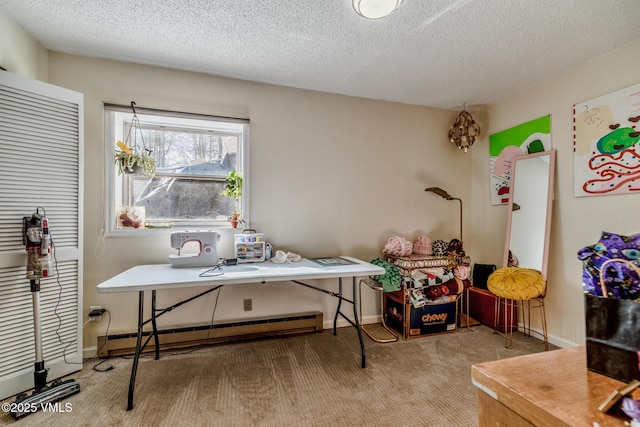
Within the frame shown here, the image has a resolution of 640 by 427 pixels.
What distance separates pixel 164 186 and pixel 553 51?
11.4 feet

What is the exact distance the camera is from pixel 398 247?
3.02 metres

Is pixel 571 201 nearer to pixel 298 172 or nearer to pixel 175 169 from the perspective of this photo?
pixel 298 172

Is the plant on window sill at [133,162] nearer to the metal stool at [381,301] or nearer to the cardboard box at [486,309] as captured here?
the metal stool at [381,301]

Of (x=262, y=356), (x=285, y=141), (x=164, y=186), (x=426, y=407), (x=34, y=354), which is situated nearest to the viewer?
(x=426, y=407)

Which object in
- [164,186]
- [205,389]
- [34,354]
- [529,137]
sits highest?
[529,137]

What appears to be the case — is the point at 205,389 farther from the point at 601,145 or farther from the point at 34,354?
the point at 601,145

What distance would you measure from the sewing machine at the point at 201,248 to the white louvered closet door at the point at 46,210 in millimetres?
682

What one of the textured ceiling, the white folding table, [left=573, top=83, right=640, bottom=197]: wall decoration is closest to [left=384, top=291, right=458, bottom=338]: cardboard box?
the white folding table

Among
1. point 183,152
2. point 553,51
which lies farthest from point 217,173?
point 553,51

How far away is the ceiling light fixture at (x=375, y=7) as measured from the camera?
1.69m

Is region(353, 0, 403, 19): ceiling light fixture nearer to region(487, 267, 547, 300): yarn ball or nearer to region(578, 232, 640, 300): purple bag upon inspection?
region(578, 232, 640, 300): purple bag

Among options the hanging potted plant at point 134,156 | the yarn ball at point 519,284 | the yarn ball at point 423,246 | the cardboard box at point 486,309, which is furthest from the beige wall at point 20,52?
the cardboard box at point 486,309

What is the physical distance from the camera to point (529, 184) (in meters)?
2.86

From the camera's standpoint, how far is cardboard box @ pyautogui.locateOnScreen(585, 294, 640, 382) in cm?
55
